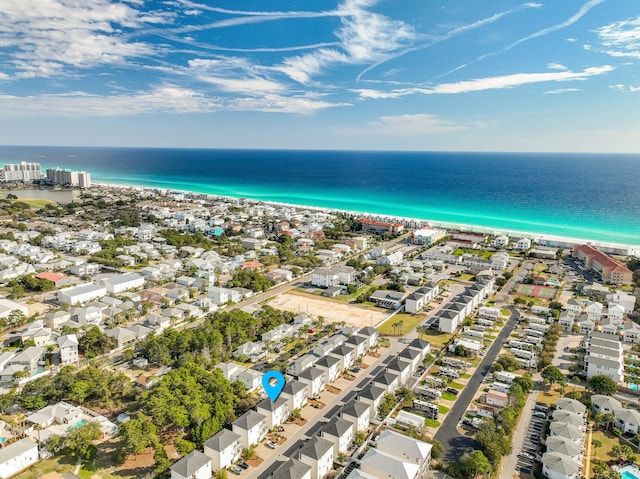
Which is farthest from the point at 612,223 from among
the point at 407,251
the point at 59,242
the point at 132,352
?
the point at 59,242

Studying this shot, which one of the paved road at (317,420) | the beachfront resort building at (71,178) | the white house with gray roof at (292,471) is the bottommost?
the paved road at (317,420)

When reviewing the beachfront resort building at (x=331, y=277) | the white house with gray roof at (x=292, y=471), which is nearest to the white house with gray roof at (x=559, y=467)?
the white house with gray roof at (x=292, y=471)

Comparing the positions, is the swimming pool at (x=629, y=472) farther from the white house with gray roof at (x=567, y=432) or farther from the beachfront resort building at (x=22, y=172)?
the beachfront resort building at (x=22, y=172)

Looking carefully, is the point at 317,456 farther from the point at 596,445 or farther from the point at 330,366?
the point at 596,445

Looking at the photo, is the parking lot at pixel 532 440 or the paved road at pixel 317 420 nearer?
the paved road at pixel 317 420

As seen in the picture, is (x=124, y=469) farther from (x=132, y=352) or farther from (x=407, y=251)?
(x=407, y=251)

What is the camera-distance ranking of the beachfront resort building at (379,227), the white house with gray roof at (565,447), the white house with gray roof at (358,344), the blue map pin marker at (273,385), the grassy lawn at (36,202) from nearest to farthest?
the white house with gray roof at (565,447)
the blue map pin marker at (273,385)
the white house with gray roof at (358,344)
the beachfront resort building at (379,227)
the grassy lawn at (36,202)

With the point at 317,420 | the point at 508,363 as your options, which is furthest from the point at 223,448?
the point at 508,363

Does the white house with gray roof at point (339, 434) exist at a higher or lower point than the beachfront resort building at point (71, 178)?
lower
